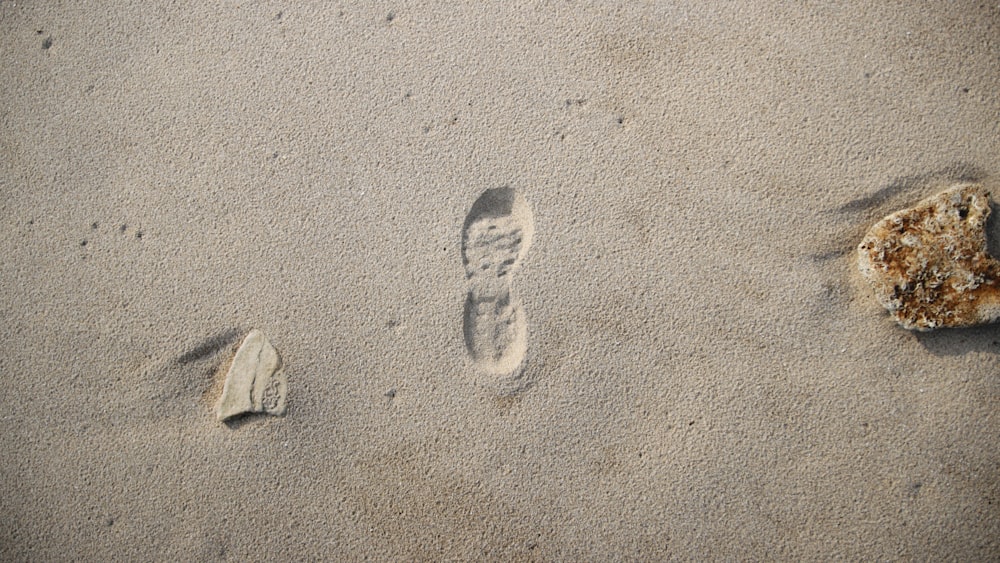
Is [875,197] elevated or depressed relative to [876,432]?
elevated

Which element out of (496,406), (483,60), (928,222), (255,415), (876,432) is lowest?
(876,432)

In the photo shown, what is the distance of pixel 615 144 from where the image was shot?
161cm

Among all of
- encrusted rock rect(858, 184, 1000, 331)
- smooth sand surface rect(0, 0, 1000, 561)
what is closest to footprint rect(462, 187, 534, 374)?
smooth sand surface rect(0, 0, 1000, 561)

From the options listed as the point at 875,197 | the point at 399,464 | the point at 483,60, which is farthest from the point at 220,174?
the point at 875,197

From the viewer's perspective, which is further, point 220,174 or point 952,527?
point 220,174

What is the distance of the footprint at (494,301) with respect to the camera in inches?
62.2

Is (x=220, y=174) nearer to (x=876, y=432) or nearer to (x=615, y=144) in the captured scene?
(x=615, y=144)

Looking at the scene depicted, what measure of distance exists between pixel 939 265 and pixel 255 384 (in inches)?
77.7

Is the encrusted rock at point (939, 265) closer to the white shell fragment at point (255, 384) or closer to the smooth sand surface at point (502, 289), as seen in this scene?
the smooth sand surface at point (502, 289)

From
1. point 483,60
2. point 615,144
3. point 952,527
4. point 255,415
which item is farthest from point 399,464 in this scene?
point 952,527

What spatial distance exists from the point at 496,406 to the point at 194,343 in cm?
95

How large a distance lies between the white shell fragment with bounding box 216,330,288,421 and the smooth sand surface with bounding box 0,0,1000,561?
1.4 inches

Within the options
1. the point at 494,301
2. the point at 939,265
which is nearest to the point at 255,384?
the point at 494,301

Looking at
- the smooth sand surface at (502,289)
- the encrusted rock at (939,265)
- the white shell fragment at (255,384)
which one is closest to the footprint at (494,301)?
the smooth sand surface at (502,289)
